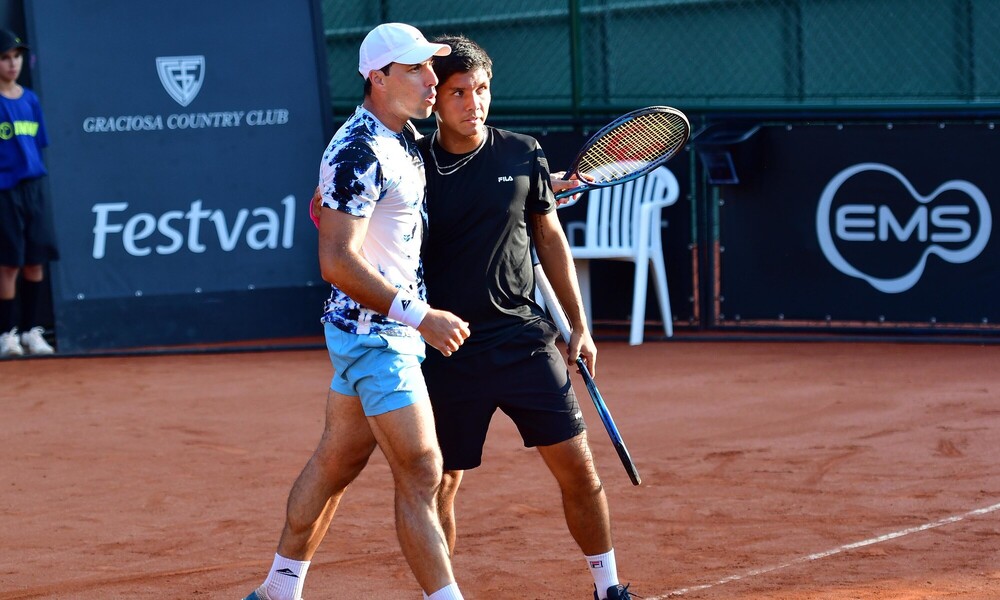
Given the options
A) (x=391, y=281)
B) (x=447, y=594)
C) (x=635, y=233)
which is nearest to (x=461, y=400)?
(x=391, y=281)

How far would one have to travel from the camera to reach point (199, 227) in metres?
9.64

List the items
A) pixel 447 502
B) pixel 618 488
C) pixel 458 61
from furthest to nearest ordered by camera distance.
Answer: pixel 618 488, pixel 447 502, pixel 458 61

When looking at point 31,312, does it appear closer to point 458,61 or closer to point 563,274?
point 563,274

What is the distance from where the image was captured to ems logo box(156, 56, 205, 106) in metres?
9.53

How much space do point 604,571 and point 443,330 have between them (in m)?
0.97

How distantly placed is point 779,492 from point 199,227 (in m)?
5.62

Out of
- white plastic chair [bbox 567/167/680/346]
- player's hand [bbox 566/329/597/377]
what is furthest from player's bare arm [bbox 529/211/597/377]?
white plastic chair [bbox 567/167/680/346]

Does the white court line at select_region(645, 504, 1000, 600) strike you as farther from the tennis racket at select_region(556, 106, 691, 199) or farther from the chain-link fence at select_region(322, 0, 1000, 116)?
the chain-link fence at select_region(322, 0, 1000, 116)

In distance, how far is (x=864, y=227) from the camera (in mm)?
8844

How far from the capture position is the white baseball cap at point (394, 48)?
3.46m

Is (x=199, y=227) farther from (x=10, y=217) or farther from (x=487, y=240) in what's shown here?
(x=487, y=240)

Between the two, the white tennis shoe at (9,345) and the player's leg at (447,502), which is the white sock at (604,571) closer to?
the player's leg at (447,502)

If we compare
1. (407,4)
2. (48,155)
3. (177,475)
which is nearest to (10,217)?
(48,155)

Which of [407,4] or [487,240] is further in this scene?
[407,4]
